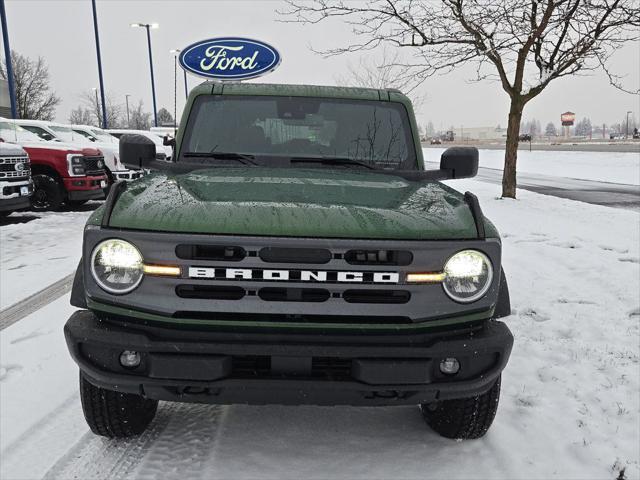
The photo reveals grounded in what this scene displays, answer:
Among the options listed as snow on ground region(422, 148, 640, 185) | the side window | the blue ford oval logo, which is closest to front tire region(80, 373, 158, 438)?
the side window

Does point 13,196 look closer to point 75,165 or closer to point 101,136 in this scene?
point 75,165

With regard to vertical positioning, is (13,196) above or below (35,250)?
above

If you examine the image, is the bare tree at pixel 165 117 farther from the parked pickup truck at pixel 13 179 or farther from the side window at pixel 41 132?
the parked pickup truck at pixel 13 179

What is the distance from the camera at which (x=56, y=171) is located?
11.4m

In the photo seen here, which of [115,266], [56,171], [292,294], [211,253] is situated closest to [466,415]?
[292,294]

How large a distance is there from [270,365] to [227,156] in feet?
5.43

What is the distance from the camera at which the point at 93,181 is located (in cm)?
1182

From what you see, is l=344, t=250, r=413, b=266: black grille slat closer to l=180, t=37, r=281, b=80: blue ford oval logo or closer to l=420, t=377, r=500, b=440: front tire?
l=420, t=377, r=500, b=440: front tire

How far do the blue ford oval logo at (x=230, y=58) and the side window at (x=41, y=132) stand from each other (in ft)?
13.8

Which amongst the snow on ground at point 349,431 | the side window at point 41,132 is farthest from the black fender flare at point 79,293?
the side window at point 41,132

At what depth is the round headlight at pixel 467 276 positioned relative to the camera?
7.66ft

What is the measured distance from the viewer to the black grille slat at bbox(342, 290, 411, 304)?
7.42 feet

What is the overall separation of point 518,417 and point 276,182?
6.13 ft

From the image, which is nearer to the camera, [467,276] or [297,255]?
[297,255]
